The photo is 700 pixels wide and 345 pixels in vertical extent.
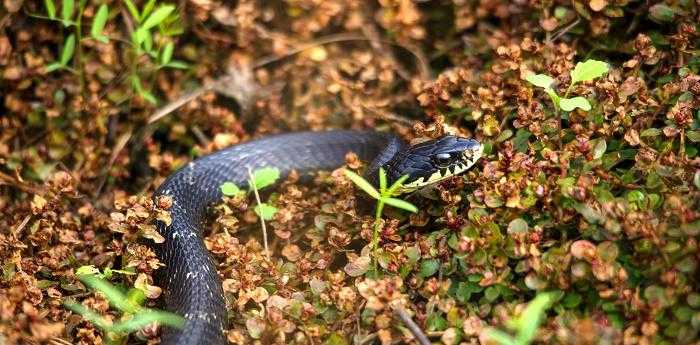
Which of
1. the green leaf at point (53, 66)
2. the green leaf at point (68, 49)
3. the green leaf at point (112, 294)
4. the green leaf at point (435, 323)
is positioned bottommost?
the green leaf at point (435, 323)

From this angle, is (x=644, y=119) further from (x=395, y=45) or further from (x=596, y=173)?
(x=395, y=45)

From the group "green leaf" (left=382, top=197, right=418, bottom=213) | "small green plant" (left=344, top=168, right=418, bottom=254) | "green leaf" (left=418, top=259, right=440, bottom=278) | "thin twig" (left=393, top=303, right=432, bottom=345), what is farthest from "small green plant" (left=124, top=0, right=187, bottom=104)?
"thin twig" (left=393, top=303, right=432, bottom=345)

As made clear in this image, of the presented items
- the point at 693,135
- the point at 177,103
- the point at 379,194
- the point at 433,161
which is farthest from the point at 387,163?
the point at 177,103

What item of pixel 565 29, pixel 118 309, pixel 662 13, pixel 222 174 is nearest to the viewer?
pixel 118 309

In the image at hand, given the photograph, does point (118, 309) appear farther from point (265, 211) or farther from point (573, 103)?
point (573, 103)

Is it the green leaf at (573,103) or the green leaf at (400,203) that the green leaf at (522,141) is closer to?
the green leaf at (573,103)

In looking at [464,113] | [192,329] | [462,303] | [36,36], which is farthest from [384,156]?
[36,36]

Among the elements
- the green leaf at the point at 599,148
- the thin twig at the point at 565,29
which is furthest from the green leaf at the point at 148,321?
the thin twig at the point at 565,29
